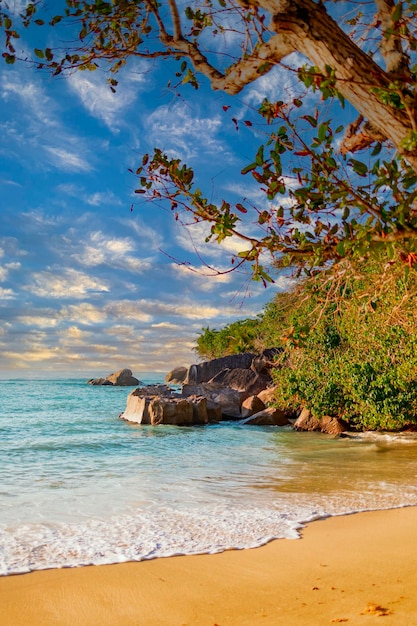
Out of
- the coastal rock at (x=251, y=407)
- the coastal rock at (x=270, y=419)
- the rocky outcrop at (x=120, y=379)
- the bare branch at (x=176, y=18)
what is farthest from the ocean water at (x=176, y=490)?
the rocky outcrop at (x=120, y=379)

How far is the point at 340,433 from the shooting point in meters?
18.3

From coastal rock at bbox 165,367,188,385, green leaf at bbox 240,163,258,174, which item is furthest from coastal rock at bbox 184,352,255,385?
coastal rock at bbox 165,367,188,385

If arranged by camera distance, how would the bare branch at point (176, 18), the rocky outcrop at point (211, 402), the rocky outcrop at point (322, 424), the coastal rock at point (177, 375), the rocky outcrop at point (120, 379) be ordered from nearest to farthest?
the bare branch at point (176, 18)
the rocky outcrop at point (322, 424)
the rocky outcrop at point (211, 402)
the coastal rock at point (177, 375)
the rocky outcrop at point (120, 379)

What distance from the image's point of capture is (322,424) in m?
19.7

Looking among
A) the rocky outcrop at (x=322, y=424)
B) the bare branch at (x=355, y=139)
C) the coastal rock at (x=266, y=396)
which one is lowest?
the rocky outcrop at (x=322, y=424)

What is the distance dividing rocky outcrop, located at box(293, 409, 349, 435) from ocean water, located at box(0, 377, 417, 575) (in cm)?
110

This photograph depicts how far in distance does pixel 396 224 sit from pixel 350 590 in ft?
10.3

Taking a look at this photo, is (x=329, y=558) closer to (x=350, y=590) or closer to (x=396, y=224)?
(x=350, y=590)

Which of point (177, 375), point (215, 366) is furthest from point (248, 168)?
point (177, 375)

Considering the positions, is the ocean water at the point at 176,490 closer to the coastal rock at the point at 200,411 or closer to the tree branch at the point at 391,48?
the coastal rock at the point at 200,411

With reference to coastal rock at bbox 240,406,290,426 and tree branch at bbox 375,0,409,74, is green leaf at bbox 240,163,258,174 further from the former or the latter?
coastal rock at bbox 240,406,290,426

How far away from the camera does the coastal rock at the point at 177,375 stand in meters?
81.0

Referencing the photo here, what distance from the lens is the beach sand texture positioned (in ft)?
14.3

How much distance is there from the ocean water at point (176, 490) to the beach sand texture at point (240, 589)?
491 millimetres
